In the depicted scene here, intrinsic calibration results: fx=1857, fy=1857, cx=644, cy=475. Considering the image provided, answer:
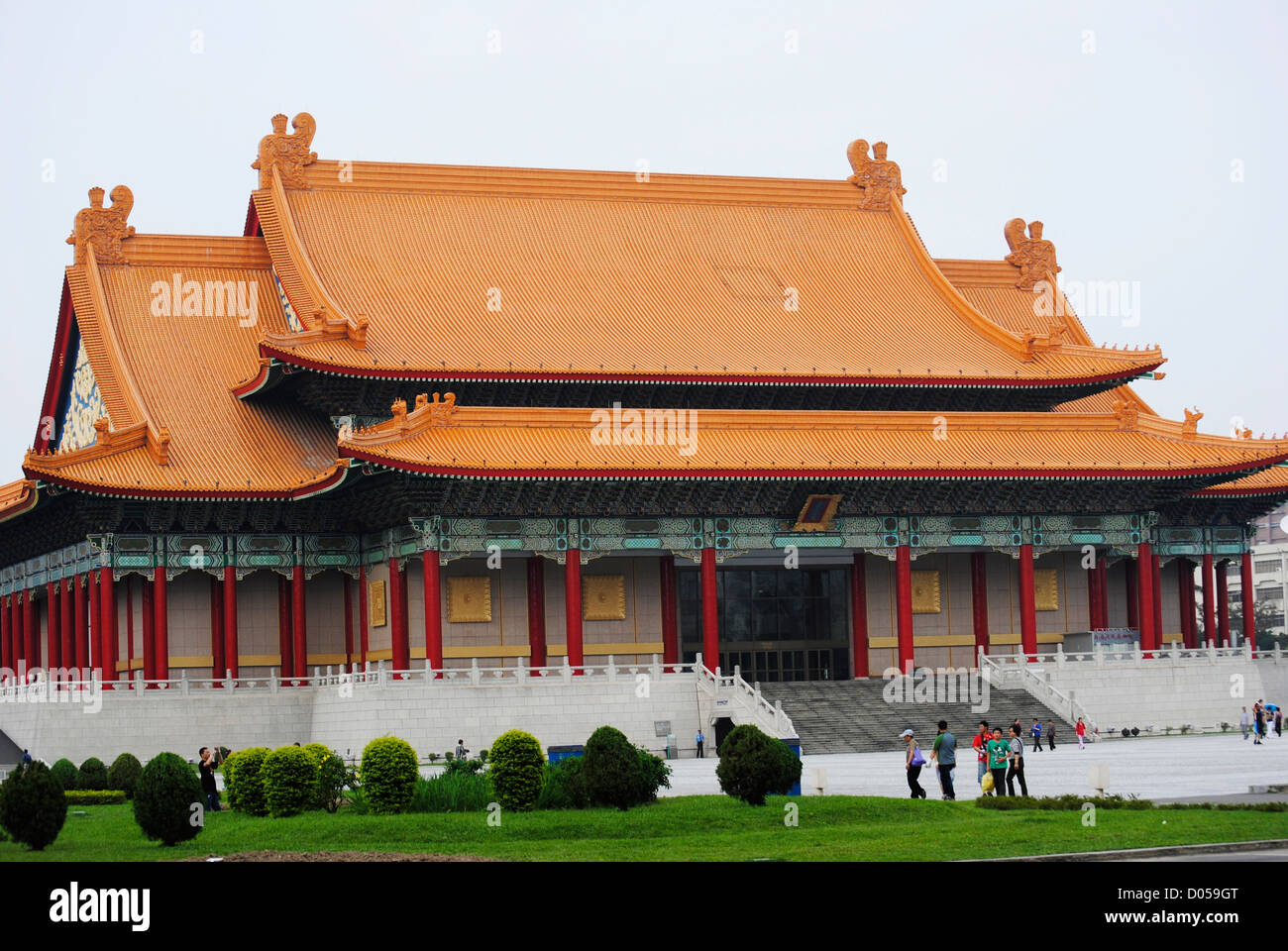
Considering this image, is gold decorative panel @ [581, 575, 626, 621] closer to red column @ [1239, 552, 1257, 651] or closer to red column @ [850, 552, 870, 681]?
red column @ [850, 552, 870, 681]

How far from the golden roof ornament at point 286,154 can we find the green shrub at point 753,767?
3481 centimetres

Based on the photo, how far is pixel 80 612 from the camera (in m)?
51.9

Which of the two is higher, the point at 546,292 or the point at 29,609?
the point at 546,292

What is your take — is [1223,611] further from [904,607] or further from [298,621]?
[298,621]

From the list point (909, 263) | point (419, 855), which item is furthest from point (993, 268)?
point (419, 855)

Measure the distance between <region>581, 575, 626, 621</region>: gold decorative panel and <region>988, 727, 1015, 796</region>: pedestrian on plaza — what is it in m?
23.0

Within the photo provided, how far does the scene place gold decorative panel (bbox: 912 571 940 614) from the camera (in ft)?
178

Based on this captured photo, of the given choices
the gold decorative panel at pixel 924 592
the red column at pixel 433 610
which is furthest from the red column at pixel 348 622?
the gold decorative panel at pixel 924 592

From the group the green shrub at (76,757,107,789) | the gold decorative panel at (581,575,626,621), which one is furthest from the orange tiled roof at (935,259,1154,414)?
the green shrub at (76,757,107,789)

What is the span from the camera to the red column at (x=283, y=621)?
2012 inches

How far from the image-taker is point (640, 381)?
52000 mm

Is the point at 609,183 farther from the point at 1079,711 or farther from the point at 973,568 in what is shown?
the point at 1079,711

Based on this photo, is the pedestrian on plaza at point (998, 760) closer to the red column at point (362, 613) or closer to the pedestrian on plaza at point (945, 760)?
the pedestrian on plaza at point (945, 760)

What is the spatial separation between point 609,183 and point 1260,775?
35.0 meters
